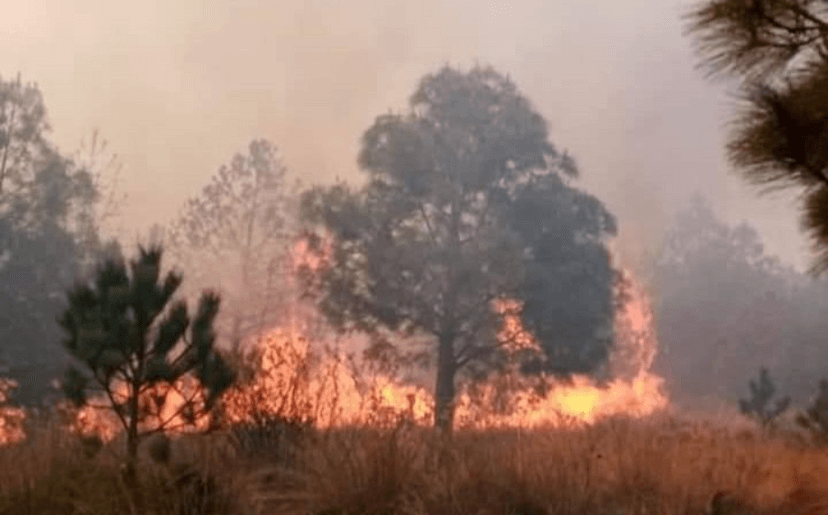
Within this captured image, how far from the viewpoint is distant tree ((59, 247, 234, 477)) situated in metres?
8.34

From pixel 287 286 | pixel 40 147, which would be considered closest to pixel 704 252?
pixel 287 286

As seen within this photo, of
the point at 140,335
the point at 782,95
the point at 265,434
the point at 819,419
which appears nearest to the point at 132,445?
the point at 140,335

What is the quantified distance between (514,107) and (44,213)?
12589 mm

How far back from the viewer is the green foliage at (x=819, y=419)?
14.2 meters

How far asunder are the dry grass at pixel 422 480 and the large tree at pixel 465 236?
1529 cm

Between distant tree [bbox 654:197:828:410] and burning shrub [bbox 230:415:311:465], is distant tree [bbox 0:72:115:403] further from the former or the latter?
distant tree [bbox 654:197:828:410]

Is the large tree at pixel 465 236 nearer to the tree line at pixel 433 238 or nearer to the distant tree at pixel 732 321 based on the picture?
the tree line at pixel 433 238

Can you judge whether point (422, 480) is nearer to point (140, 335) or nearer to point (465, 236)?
point (140, 335)

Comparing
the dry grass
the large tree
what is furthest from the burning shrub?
the large tree

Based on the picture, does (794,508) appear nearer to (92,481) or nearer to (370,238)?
(92,481)

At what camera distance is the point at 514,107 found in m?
26.6

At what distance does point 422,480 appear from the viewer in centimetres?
703

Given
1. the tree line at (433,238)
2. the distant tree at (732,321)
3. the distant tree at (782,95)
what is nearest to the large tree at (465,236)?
the tree line at (433,238)

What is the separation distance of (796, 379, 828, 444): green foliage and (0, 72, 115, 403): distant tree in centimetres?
1621
